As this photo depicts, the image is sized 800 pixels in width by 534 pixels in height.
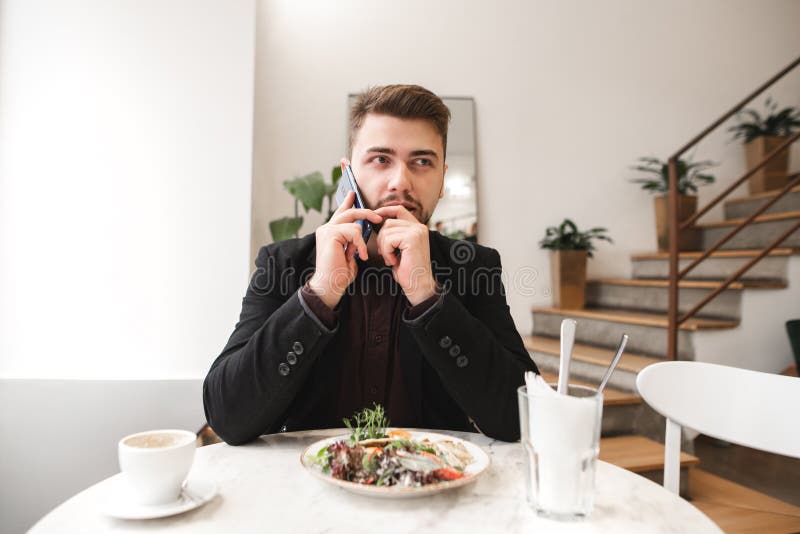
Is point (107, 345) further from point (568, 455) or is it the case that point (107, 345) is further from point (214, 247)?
point (568, 455)

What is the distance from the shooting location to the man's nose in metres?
1.19

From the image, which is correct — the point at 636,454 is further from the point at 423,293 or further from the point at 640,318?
the point at 423,293

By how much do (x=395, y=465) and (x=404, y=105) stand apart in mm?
892

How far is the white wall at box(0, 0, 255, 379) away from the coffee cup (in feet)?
6.43

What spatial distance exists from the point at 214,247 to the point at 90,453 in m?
1.07

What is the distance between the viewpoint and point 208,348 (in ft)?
8.14

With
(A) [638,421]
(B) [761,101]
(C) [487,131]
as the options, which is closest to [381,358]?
(A) [638,421]

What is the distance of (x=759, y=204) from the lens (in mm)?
4113

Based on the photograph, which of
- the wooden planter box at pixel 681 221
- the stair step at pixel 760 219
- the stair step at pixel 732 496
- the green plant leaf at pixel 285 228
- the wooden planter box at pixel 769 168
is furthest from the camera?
the wooden planter box at pixel 769 168

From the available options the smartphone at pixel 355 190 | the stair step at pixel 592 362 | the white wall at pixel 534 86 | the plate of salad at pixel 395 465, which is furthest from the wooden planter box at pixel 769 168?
the plate of salad at pixel 395 465

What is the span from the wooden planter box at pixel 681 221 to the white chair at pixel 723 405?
3290 millimetres

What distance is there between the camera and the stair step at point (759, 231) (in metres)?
3.40

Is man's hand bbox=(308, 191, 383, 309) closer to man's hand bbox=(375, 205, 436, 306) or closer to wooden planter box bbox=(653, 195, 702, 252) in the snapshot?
man's hand bbox=(375, 205, 436, 306)

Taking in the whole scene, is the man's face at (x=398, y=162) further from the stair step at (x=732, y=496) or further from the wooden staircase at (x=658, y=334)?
the stair step at (x=732, y=496)
